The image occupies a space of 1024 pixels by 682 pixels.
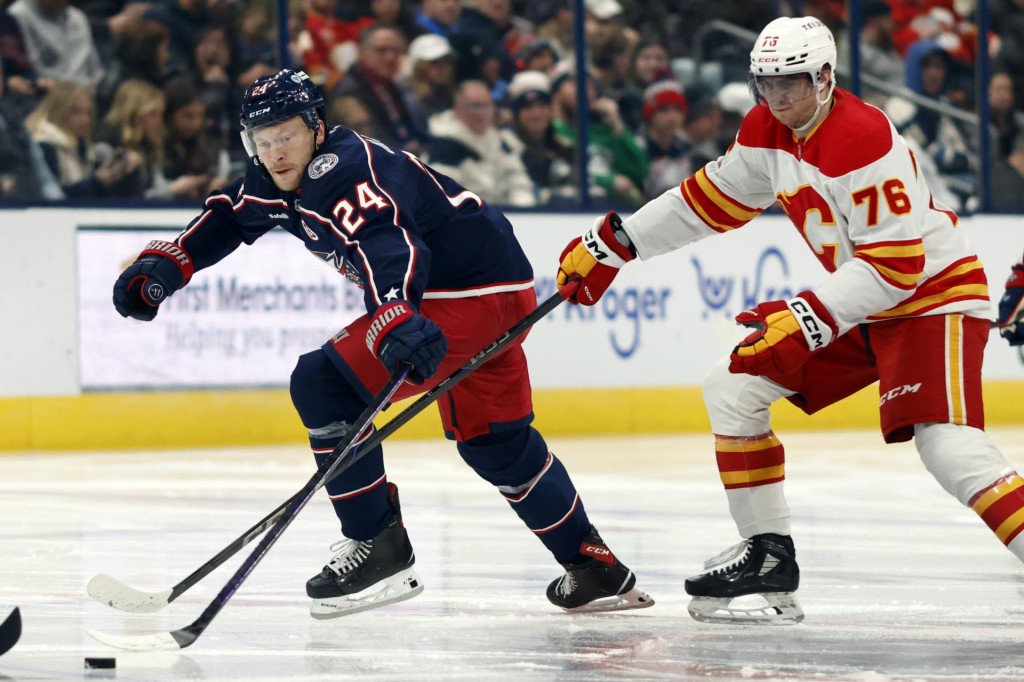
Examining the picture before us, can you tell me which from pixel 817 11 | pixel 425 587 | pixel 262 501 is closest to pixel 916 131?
pixel 817 11

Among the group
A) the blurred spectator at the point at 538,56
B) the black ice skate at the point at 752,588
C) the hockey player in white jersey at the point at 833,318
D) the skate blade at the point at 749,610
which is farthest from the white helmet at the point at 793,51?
the blurred spectator at the point at 538,56

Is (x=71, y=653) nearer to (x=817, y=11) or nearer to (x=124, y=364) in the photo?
(x=124, y=364)

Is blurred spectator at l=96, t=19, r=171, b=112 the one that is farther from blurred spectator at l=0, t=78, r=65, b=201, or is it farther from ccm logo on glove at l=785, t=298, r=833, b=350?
ccm logo on glove at l=785, t=298, r=833, b=350

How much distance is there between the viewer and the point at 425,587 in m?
3.88

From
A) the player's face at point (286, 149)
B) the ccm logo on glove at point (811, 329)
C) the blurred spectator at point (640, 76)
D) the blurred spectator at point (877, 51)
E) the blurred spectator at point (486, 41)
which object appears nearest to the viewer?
the ccm logo on glove at point (811, 329)

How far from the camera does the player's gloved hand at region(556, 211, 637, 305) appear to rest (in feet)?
11.9

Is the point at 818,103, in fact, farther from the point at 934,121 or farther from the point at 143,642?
the point at 934,121

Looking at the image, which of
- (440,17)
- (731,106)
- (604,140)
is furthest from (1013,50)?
(440,17)

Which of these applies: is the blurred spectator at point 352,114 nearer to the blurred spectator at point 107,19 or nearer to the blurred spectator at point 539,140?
the blurred spectator at point 539,140

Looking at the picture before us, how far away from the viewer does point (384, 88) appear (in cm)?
836

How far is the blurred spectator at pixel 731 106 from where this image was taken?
911cm

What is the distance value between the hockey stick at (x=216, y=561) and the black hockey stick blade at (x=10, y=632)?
20 centimetres

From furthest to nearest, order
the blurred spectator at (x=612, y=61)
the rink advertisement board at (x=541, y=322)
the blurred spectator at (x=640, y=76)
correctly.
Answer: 1. the blurred spectator at (x=640, y=76)
2. the blurred spectator at (x=612, y=61)
3. the rink advertisement board at (x=541, y=322)

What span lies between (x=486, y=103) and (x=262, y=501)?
3.60m
